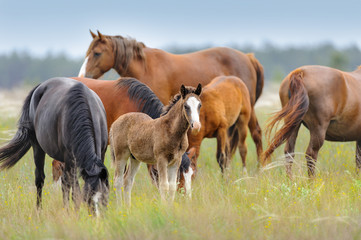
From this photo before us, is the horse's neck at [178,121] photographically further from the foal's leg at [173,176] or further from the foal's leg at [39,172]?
Result: the foal's leg at [39,172]

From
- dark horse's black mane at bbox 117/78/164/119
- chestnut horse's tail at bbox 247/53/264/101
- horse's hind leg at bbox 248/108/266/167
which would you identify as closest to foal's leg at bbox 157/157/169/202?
dark horse's black mane at bbox 117/78/164/119

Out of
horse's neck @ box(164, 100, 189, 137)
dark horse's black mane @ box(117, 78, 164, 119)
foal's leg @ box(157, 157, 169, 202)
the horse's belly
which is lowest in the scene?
the horse's belly

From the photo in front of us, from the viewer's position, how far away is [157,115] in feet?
19.2

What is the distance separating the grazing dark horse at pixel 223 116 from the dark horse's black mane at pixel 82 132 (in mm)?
1847

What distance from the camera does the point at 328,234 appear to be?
3.79m

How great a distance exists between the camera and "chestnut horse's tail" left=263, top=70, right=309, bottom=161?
629 cm

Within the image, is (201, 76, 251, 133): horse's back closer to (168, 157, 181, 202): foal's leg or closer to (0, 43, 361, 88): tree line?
(168, 157, 181, 202): foal's leg

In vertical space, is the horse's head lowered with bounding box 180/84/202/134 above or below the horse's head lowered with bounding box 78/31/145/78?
above

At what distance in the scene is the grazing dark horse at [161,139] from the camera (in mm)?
4477

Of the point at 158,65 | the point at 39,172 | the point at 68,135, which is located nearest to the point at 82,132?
the point at 68,135

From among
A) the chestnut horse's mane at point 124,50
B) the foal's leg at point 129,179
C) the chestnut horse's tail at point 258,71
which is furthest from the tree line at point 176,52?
the foal's leg at point 129,179

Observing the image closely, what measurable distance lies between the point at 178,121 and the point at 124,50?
3.88 metres

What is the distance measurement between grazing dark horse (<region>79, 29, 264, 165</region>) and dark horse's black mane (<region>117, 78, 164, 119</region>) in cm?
173

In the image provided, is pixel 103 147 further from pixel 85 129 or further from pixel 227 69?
pixel 227 69
